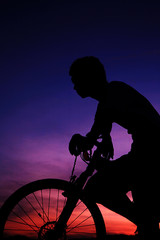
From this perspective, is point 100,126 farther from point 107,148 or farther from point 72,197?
point 72,197

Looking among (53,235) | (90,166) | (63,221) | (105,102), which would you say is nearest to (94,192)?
(90,166)

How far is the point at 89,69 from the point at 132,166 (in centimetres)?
138

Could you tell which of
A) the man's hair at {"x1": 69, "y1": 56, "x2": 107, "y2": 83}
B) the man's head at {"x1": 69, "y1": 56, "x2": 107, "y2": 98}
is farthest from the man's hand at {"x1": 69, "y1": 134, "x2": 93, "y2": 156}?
the man's hair at {"x1": 69, "y1": 56, "x2": 107, "y2": 83}

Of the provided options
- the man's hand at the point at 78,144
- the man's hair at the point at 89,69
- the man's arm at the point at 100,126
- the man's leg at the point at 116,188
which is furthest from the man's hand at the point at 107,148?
the man's hair at the point at 89,69

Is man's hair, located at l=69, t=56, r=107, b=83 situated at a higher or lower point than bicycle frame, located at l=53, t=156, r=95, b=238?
higher

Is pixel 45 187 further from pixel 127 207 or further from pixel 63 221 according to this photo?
pixel 127 207

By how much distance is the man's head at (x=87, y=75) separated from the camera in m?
3.05

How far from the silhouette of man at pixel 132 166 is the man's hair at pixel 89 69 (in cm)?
40

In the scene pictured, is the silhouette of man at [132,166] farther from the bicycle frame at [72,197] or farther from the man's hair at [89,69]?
the man's hair at [89,69]

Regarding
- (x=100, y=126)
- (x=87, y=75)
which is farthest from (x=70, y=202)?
(x=87, y=75)

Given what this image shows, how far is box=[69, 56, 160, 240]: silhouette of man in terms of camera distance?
2590 millimetres

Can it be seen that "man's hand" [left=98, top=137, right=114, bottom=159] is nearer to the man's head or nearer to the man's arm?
the man's arm

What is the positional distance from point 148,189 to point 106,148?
696mm

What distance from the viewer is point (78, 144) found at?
2.75 m
